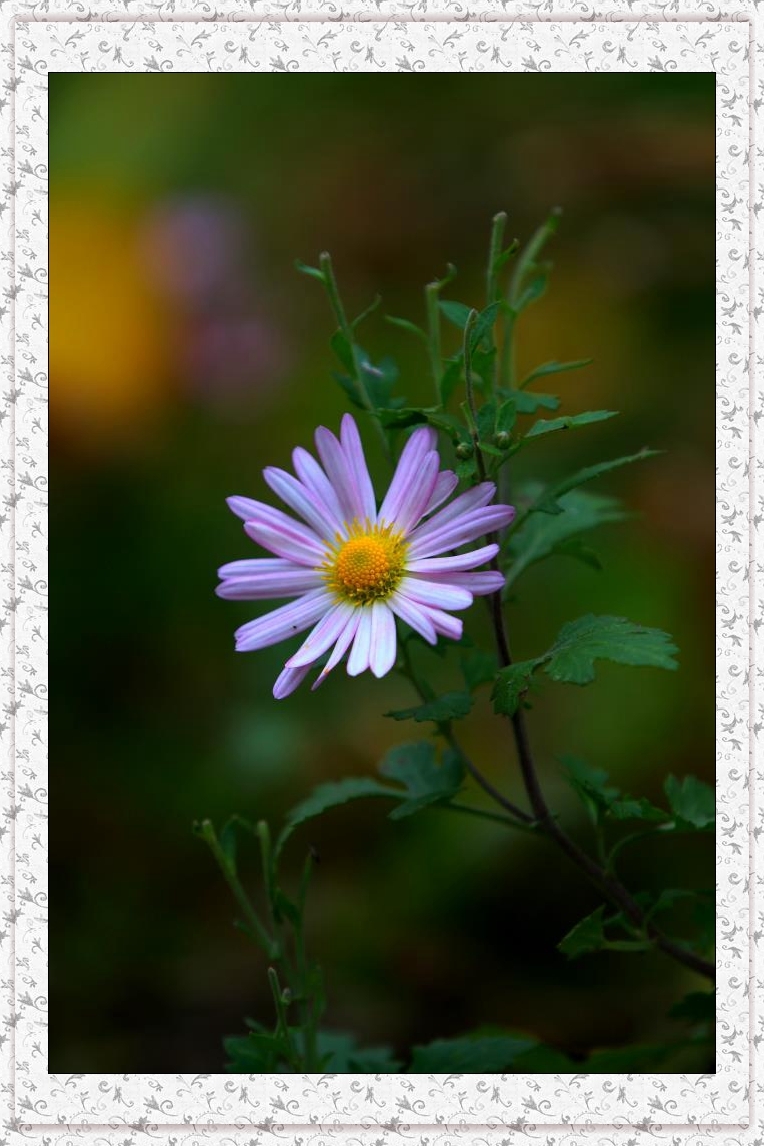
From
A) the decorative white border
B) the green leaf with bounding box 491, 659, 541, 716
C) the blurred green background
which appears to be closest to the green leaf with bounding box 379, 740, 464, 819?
the green leaf with bounding box 491, 659, 541, 716

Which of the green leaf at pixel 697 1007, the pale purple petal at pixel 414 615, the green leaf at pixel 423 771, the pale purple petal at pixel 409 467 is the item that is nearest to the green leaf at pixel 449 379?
the pale purple petal at pixel 409 467

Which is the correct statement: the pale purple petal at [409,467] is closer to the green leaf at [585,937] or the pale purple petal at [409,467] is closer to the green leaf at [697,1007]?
the green leaf at [585,937]

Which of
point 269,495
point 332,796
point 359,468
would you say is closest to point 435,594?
point 359,468

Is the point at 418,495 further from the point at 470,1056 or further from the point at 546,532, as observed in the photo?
the point at 470,1056

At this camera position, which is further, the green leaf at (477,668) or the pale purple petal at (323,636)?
the green leaf at (477,668)

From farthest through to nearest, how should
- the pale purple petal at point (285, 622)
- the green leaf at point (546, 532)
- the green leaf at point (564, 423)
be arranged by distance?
the green leaf at point (546, 532) < the pale purple petal at point (285, 622) < the green leaf at point (564, 423)

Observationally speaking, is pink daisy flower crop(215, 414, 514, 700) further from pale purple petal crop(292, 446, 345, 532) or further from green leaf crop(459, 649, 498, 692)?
green leaf crop(459, 649, 498, 692)
